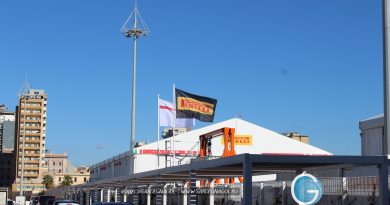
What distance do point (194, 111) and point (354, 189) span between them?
23.6 m

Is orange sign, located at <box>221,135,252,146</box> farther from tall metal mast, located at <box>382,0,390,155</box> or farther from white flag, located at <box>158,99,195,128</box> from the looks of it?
tall metal mast, located at <box>382,0,390,155</box>

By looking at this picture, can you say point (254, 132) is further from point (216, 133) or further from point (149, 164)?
point (216, 133)

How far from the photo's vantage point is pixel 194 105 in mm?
42594

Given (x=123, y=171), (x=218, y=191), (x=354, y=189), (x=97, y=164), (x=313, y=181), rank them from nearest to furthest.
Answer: (x=313, y=181)
(x=354, y=189)
(x=218, y=191)
(x=123, y=171)
(x=97, y=164)

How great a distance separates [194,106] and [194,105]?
0.23ft

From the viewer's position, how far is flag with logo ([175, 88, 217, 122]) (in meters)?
42.2

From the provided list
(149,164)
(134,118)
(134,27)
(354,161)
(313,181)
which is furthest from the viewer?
(149,164)

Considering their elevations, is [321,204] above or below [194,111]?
below

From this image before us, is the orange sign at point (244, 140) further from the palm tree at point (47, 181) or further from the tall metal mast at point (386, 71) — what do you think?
the palm tree at point (47, 181)

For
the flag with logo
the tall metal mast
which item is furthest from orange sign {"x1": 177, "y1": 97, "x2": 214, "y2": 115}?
the tall metal mast

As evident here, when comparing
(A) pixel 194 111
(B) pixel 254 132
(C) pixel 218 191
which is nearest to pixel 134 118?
(A) pixel 194 111

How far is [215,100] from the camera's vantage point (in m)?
42.8

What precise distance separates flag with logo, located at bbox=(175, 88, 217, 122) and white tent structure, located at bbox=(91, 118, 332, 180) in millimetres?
10623

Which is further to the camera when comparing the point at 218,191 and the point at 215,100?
the point at 215,100
